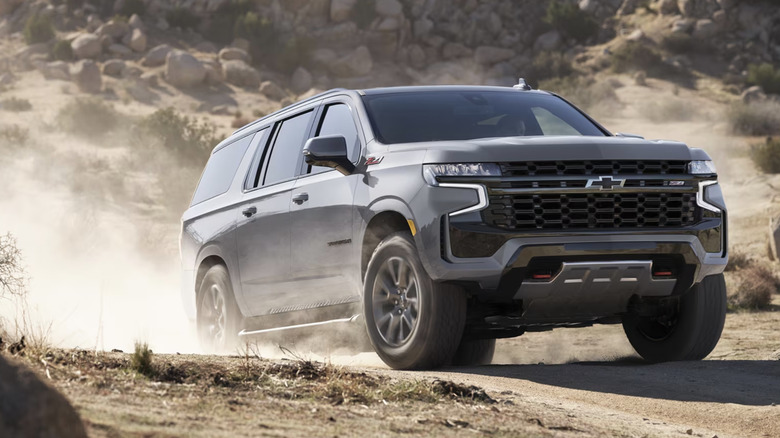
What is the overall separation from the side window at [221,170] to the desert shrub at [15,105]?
34.6 meters

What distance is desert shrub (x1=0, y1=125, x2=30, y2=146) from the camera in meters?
34.5

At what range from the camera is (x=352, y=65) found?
51.3 meters

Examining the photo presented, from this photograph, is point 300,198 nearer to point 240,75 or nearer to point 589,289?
point 589,289

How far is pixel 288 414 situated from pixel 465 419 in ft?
2.64

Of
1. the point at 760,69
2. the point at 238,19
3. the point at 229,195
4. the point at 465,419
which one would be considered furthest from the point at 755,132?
the point at 465,419

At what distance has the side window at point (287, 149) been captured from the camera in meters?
8.43

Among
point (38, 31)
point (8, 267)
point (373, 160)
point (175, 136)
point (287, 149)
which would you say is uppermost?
point (38, 31)

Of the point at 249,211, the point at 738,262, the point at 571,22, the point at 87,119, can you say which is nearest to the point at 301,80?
the point at 87,119

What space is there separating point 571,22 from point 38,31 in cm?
2510

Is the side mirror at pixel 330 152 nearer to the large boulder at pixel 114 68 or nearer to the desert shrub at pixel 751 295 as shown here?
the desert shrub at pixel 751 295

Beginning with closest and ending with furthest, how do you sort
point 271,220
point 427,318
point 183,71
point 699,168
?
point 427,318
point 699,168
point 271,220
point 183,71

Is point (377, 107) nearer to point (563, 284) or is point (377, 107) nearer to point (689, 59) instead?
point (563, 284)

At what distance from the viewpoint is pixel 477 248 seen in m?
6.61

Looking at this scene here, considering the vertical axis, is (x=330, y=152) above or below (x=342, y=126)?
below
